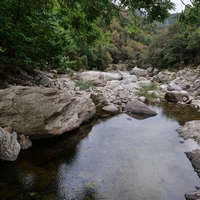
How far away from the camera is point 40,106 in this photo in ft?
17.8

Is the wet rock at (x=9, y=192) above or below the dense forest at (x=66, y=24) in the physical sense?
below

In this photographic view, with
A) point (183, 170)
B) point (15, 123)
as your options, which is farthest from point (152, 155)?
point (15, 123)

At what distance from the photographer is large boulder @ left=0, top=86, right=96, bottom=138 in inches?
202

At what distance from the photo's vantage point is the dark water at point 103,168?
3627mm

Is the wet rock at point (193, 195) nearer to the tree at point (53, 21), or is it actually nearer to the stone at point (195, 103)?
the tree at point (53, 21)

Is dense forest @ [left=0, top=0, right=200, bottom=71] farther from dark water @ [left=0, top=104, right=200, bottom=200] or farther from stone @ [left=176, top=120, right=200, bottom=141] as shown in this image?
stone @ [left=176, top=120, right=200, bottom=141]

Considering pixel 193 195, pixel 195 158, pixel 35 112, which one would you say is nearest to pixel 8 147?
pixel 35 112

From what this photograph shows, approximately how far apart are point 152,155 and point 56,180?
2.64 metres

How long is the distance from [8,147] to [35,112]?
3.95 feet

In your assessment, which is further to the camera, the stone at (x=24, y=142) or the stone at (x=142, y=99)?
the stone at (x=142, y=99)

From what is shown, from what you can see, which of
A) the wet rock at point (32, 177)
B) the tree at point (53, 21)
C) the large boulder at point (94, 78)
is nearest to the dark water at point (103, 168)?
the wet rock at point (32, 177)

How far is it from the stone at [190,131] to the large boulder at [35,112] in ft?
12.4

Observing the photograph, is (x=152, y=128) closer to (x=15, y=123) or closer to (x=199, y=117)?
(x=199, y=117)

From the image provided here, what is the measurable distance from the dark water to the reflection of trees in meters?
2.20
